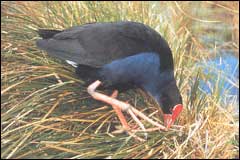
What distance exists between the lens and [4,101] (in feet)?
7.84

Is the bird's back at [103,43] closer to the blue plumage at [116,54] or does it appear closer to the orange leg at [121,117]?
the blue plumage at [116,54]

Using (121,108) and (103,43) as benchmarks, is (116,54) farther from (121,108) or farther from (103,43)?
(121,108)

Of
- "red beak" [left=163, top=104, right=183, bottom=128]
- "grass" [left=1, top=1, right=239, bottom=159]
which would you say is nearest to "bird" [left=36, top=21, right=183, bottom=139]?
"red beak" [left=163, top=104, right=183, bottom=128]

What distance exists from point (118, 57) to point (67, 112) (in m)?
0.35

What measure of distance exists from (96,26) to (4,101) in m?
0.53

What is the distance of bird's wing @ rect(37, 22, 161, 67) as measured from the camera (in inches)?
93.1

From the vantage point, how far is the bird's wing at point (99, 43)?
2365 mm

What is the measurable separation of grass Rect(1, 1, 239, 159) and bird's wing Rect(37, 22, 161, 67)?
Answer: 5.9 inches

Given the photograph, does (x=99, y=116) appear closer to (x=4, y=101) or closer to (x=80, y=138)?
(x=80, y=138)

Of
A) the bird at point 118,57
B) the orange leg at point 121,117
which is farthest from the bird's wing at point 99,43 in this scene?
the orange leg at point 121,117

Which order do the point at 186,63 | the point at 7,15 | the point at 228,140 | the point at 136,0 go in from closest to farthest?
1. the point at 228,140
2. the point at 7,15
3. the point at 186,63
4. the point at 136,0

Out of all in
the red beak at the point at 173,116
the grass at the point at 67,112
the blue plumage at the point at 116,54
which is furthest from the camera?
the red beak at the point at 173,116

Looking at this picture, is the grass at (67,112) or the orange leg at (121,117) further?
the orange leg at (121,117)

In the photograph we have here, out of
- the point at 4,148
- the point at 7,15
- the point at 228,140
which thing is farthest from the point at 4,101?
the point at 228,140
